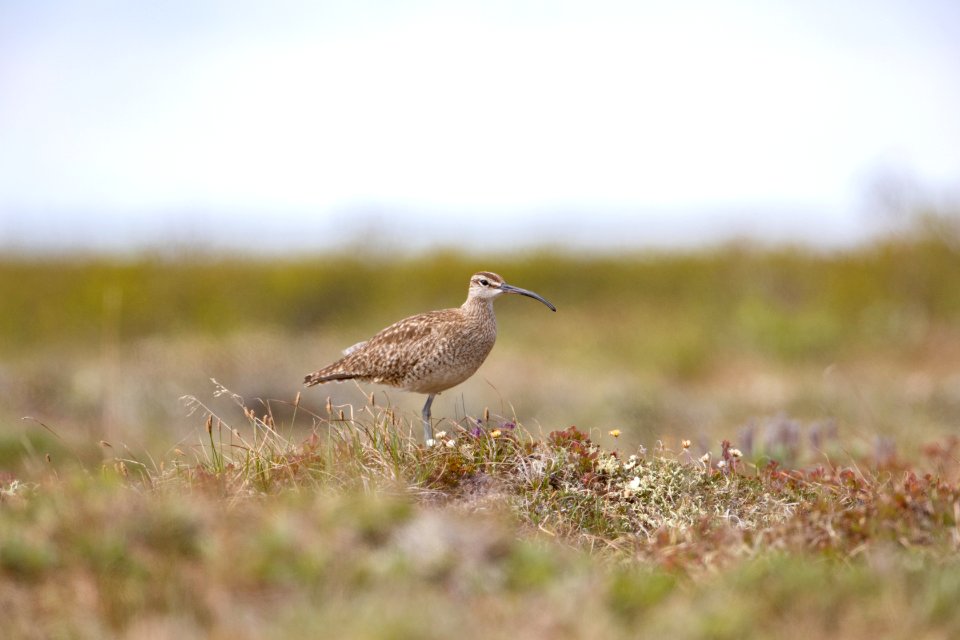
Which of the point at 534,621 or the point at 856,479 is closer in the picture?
the point at 534,621

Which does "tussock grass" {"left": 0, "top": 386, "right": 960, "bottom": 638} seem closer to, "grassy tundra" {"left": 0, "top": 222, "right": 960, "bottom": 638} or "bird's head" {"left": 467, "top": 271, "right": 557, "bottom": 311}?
"grassy tundra" {"left": 0, "top": 222, "right": 960, "bottom": 638}

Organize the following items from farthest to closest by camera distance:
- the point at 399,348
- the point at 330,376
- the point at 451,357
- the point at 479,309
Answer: the point at 330,376, the point at 479,309, the point at 399,348, the point at 451,357

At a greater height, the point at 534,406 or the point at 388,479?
the point at 388,479

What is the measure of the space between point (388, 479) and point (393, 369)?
198 cm

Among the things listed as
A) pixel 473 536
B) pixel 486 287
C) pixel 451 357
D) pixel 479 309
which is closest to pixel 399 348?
pixel 451 357

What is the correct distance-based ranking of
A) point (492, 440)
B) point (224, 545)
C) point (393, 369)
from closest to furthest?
point (224, 545) < point (492, 440) < point (393, 369)

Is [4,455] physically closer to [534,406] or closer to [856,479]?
[534,406]

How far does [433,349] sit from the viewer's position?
760 cm

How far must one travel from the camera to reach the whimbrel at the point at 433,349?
7586 millimetres

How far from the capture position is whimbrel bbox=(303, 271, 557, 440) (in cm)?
759

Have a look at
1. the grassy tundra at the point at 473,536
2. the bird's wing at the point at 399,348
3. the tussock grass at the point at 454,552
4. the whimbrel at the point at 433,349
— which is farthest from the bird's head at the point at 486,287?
the tussock grass at the point at 454,552

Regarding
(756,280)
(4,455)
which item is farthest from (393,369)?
(756,280)

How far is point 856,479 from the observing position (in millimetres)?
6422

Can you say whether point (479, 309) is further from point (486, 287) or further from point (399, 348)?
point (399, 348)
